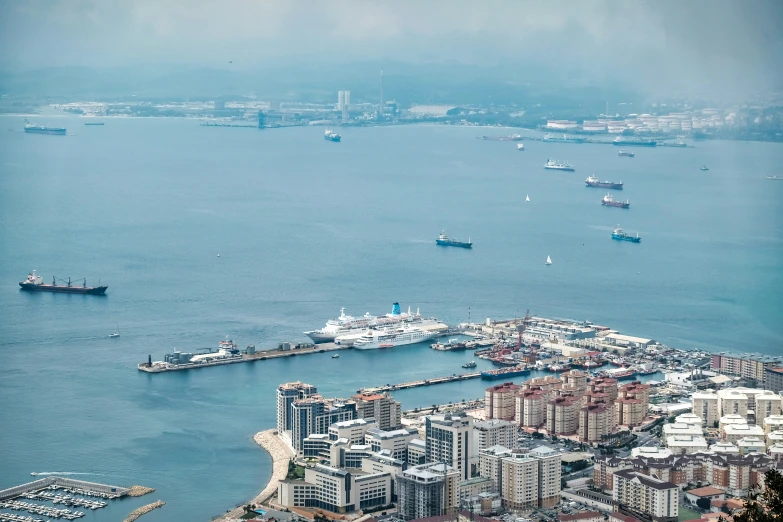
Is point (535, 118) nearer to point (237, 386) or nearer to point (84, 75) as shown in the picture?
point (84, 75)

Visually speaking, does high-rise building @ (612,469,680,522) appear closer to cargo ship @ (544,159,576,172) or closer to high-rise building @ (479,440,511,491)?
high-rise building @ (479,440,511,491)

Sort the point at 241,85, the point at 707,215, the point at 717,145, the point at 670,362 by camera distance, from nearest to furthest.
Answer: the point at 670,362 < the point at 707,215 < the point at 717,145 < the point at 241,85

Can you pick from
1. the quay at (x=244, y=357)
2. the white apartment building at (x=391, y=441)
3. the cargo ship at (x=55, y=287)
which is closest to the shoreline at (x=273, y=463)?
the white apartment building at (x=391, y=441)

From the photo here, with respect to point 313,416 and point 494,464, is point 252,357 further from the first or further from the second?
point 494,464

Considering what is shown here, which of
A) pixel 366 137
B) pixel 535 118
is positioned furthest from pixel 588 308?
pixel 535 118

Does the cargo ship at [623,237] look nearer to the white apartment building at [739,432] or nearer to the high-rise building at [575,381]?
the high-rise building at [575,381]

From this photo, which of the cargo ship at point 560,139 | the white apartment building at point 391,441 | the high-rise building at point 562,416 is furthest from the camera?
the cargo ship at point 560,139
